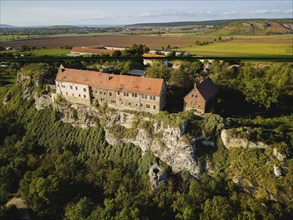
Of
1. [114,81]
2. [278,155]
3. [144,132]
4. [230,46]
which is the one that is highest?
[114,81]

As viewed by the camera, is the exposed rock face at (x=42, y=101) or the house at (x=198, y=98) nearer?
the house at (x=198, y=98)

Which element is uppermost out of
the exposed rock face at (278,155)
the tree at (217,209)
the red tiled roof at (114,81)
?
the red tiled roof at (114,81)

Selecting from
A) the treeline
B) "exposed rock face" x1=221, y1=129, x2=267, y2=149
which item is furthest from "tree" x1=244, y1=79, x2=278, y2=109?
"exposed rock face" x1=221, y1=129, x2=267, y2=149

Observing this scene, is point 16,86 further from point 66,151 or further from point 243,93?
point 243,93

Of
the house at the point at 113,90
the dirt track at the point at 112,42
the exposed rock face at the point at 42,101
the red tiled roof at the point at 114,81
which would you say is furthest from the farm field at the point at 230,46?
the exposed rock face at the point at 42,101

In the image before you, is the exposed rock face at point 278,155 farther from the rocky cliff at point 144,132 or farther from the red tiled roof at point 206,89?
the red tiled roof at point 206,89

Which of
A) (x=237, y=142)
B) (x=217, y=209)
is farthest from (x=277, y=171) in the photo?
(x=217, y=209)

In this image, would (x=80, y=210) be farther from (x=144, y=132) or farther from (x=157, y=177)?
(x=144, y=132)
